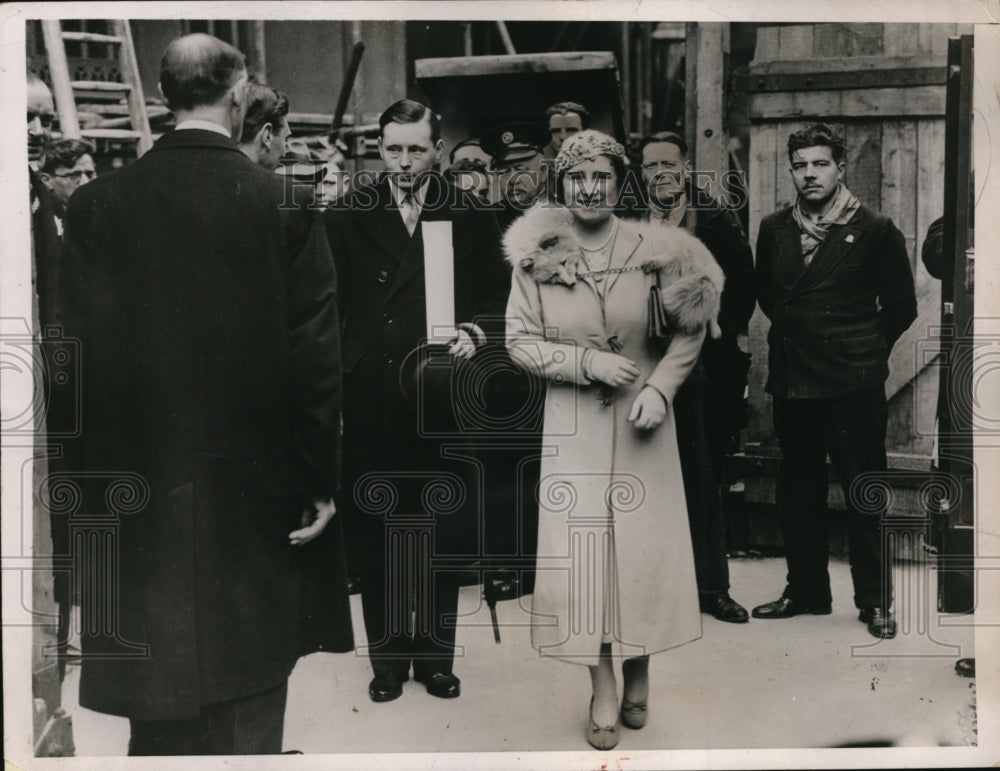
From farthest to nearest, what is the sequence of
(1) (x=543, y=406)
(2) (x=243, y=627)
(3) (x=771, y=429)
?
1. (3) (x=771, y=429)
2. (1) (x=543, y=406)
3. (2) (x=243, y=627)

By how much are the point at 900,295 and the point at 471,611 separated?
77.0 inches

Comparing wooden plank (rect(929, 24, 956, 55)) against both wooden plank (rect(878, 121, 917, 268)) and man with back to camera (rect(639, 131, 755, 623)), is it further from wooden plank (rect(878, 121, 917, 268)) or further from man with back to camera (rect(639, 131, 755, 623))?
man with back to camera (rect(639, 131, 755, 623))

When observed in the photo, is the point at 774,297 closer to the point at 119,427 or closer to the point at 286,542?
the point at 286,542

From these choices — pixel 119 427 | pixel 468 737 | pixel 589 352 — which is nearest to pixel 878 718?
pixel 468 737

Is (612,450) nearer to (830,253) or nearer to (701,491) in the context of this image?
(701,491)

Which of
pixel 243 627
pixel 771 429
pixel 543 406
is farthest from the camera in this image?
pixel 771 429

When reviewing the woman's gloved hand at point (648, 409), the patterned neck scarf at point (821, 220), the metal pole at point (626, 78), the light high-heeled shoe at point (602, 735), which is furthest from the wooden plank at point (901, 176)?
the light high-heeled shoe at point (602, 735)

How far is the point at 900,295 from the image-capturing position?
3.86 metres

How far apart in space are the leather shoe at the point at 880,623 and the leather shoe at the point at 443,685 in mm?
1539

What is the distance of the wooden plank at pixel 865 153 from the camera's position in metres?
3.92

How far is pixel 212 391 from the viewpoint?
11.4ft

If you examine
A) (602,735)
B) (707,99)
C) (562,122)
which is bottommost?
(602,735)

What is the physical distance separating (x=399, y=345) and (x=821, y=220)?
161cm

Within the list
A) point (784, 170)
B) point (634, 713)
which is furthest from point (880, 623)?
point (784, 170)
